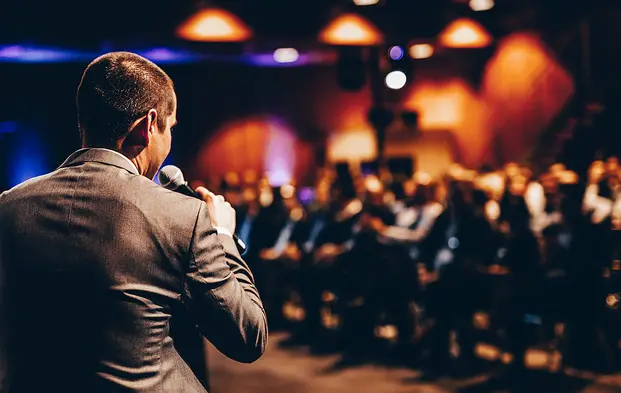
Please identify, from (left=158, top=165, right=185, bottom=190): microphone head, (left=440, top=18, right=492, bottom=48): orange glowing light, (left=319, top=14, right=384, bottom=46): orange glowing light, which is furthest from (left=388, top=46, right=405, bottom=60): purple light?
(left=158, top=165, right=185, bottom=190): microphone head

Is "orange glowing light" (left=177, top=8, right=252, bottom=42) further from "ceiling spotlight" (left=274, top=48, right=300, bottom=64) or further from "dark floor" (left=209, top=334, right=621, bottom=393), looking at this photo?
"dark floor" (left=209, top=334, right=621, bottom=393)

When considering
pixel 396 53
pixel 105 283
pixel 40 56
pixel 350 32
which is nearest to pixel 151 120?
pixel 105 283

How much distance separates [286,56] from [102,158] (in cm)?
1147

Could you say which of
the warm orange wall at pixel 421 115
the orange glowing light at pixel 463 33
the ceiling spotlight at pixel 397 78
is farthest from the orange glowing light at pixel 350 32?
the warm orange wall at pixel 421 115

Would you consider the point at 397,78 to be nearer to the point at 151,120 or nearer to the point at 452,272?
the point at 452,272

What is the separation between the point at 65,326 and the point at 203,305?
0.21 metres

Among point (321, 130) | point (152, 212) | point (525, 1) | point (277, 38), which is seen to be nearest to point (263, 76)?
point (321, 130)

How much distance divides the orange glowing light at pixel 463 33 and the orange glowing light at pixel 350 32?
996mm

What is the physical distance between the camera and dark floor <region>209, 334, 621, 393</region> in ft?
16.0

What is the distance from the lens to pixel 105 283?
1024mm

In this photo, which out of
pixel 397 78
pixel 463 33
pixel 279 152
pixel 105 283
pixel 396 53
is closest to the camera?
pixel 105 283

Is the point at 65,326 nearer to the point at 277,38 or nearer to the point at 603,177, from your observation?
the point at 603,177

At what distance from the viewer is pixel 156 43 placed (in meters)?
8.43

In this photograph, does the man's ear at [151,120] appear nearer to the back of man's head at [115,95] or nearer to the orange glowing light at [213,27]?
the back of man's head at [115,95]
